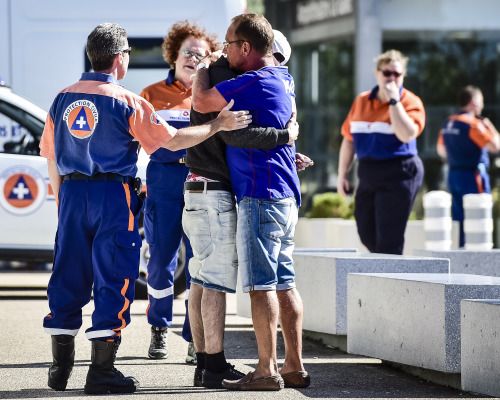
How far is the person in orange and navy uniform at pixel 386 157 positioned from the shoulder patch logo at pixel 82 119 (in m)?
4.10

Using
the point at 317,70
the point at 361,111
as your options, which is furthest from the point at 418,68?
the point at 361,111

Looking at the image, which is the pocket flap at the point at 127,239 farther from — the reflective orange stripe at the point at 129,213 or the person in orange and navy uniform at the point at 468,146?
the person in orange and navy uniform at the point at 468,146

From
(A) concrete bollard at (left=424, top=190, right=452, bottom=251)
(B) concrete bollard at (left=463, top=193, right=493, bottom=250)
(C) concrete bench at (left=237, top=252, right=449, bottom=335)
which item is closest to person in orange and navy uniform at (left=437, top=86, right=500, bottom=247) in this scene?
(A) concrete bollard at (left=424, top=190, right=452, bottom=251)

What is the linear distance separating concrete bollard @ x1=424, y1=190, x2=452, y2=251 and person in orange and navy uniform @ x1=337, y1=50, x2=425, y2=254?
3.80m

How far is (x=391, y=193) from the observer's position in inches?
431

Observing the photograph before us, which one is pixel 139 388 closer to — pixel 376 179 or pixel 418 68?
pixel 376 179

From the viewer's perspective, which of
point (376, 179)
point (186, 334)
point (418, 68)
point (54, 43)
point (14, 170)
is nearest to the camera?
point (186, 334)

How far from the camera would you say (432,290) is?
7656 millimetres

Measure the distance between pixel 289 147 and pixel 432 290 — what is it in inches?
41.8

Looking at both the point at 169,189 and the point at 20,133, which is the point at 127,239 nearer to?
the point at 169,189

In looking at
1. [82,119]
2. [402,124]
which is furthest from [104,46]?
[402,124]

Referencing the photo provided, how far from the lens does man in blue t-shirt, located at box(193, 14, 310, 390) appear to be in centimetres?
726

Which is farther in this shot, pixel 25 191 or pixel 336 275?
pixel 25 191

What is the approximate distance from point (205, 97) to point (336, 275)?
7.56 feet
